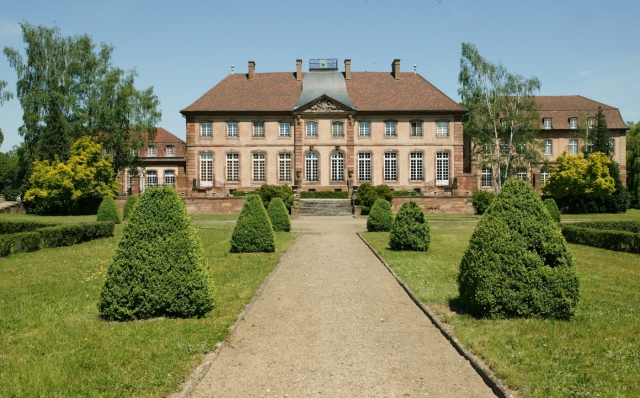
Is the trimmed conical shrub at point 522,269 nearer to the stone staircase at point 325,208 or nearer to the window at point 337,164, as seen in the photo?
the stone staircase at point 325,208

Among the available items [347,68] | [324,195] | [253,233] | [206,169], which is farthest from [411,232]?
[347,68]

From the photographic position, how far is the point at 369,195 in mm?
34625

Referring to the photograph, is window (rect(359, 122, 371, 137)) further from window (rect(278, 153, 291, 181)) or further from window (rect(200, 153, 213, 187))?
window (rect(200, 153, 213, 187))

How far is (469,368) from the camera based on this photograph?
5633mm

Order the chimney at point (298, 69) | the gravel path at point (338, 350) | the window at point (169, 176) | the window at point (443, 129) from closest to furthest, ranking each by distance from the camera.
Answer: the gravel path at point (338, 350)
the window at point (443, 129)
the chimney at point (298, 69)
the window at point (169, 176)

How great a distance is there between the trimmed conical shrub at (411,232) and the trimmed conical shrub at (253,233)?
3424mm

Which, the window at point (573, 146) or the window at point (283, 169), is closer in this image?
the window at point (283, 169)

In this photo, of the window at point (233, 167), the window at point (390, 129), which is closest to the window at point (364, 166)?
the window at point (390, 129)

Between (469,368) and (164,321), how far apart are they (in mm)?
3807

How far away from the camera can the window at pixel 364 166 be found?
148 ft

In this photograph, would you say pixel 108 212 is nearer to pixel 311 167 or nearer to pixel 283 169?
pixel 283 169

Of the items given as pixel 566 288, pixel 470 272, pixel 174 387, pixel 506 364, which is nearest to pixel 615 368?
pixel 506 364

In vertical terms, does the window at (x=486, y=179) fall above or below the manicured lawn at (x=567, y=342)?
above

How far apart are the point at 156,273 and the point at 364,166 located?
38.5 m
